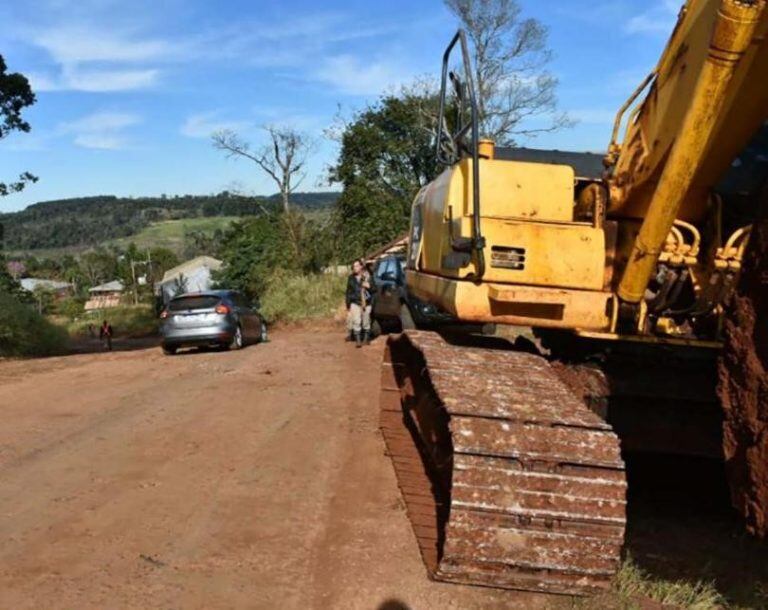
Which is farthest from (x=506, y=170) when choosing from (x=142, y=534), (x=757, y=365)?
(x=142, y=534)

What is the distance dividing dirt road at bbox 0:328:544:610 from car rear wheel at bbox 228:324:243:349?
7.23 m

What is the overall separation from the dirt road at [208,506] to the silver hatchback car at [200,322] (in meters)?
6.74

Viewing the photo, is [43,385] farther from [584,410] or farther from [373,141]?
[373,141]

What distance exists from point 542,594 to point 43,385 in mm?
10298

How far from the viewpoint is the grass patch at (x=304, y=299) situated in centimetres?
2788

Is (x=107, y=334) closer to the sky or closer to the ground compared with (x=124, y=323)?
closer to the sky

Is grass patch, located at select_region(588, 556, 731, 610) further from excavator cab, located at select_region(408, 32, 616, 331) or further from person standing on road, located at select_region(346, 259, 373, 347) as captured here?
person standing on road, located at select_region(346, 259, 373, 347)

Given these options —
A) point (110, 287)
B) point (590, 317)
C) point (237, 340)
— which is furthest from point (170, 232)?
point (590, 317)

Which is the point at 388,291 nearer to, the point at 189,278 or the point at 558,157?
the point at 558,157

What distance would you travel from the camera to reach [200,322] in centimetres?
1731

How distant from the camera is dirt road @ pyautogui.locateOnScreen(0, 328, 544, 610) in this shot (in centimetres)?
412

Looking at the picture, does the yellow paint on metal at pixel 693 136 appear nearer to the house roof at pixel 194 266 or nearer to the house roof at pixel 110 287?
the house roof at pixel 194 266

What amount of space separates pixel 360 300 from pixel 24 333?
8.86 metres

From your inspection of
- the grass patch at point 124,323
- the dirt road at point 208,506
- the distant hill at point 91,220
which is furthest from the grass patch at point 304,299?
the distant hill at point 91,220
